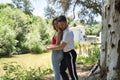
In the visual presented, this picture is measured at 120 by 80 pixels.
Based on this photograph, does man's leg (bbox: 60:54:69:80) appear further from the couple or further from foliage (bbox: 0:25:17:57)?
foliage (bbox: 0:25:17:57)

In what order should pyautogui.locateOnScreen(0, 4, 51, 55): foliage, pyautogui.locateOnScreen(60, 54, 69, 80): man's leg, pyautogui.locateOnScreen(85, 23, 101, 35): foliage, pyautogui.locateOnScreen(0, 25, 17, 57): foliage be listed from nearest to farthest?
pyautogui.locateOnScreen(60, 54, 69, 80): man's leg → pyautogui.locateOnScreen(85, 23, 101, 35): foliage → pyautogui.locateOnScreen(0, 25, 17, 57): foliage → pyautogui.locateOnScreen(0, 4, 51, 55): foliage

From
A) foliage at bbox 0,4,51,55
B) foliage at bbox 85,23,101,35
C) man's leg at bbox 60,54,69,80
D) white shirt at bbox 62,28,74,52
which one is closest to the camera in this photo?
white shirt at bbox 62,28,74,52

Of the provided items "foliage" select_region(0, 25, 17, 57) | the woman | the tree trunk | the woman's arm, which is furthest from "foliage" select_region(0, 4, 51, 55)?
the tree trunk

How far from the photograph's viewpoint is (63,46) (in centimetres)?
453

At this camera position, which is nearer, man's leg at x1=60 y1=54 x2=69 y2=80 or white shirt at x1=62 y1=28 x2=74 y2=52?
white shirt at x1=62 y1=28 x2=74 y2=52

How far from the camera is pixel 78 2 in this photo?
967cm

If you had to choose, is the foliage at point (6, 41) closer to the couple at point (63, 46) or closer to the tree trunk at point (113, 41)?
the couple at point (63, 46)

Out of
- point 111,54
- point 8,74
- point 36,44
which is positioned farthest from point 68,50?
point 36,44

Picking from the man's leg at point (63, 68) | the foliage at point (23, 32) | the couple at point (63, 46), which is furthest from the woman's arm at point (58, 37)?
the foliage at point (23, 32)

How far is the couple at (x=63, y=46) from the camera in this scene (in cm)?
454

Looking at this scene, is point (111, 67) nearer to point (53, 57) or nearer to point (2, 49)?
point (53, 57)

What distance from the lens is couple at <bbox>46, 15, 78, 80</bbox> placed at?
4.54 metres

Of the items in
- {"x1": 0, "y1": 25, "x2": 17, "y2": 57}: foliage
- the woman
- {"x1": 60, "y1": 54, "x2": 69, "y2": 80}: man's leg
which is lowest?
{"x1": 0, "y1": 25, "x2": 17, "y2": 57}: foliage

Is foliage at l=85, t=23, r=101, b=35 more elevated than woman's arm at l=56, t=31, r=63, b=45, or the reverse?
woman's arm at l=56, t=31, r=63, b=45
